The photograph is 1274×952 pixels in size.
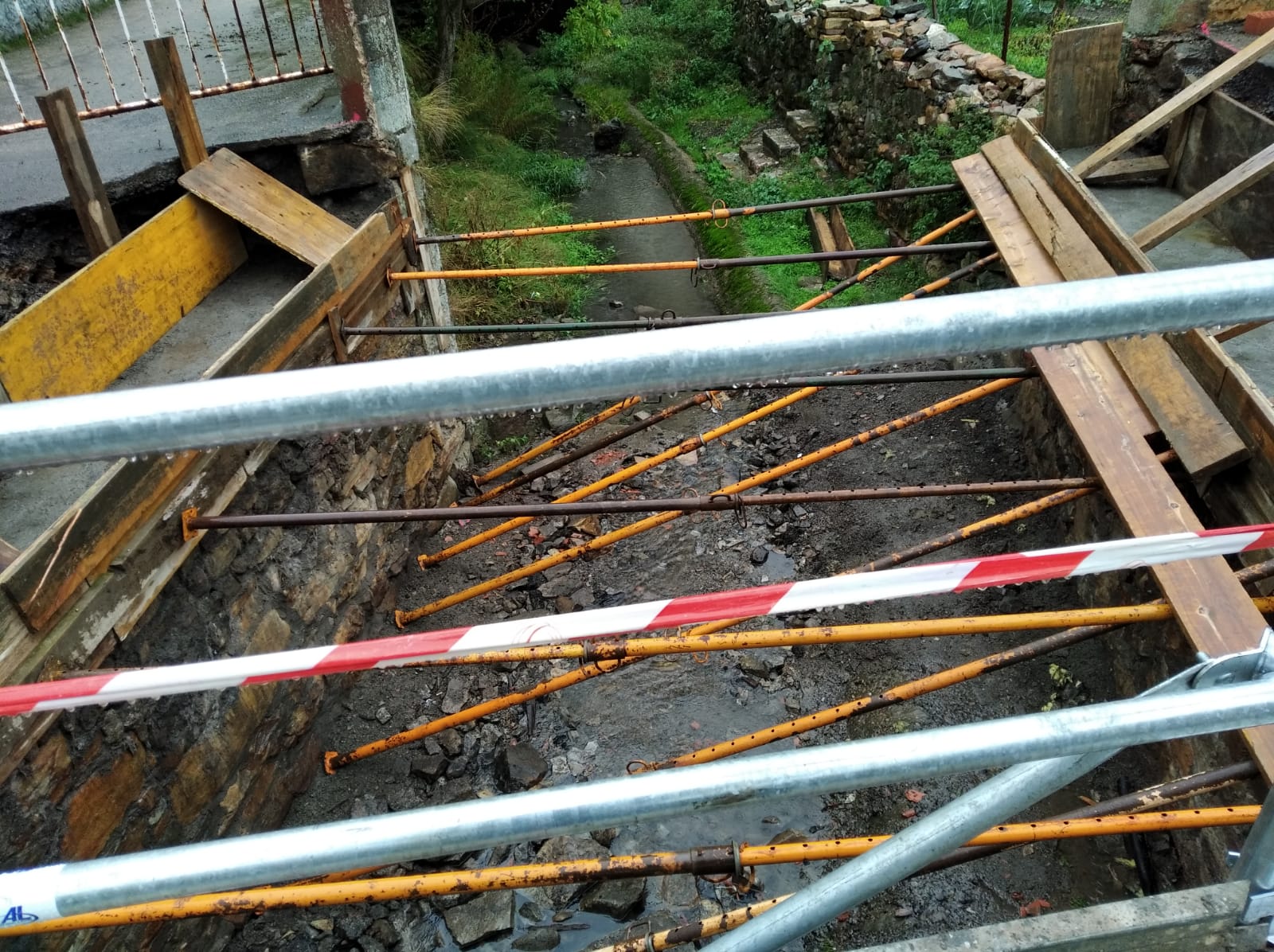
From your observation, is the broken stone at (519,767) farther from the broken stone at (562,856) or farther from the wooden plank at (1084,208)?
the wooden plank at (1084,208)

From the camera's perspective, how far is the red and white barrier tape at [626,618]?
1.70m

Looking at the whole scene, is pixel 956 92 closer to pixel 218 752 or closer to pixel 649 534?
pixel 649 534

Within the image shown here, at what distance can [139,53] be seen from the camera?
274 inches

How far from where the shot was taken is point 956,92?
24.2 ft

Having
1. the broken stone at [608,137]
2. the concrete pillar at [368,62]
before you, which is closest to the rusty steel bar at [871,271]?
the concrete pillar at [368,62]

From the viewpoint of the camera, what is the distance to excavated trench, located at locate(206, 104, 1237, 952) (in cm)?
377

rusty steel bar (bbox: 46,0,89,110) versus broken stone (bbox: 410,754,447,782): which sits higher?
rusty steel bar (bbox: 46,0,89,110)

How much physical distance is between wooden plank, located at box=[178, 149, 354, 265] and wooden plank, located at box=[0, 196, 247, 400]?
0.13 metres

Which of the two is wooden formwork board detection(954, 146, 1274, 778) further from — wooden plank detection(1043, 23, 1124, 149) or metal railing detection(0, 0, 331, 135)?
metal railing detection(0, 0, 331, 135)

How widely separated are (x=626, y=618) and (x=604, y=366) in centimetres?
93

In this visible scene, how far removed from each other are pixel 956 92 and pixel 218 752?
7.18 metres

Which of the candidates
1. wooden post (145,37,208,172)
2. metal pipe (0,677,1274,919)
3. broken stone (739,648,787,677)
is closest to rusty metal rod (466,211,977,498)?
broken stone (739,648,787,677)

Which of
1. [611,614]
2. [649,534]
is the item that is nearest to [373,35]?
[649,534]

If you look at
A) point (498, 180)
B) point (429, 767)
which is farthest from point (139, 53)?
point (429, 767)
